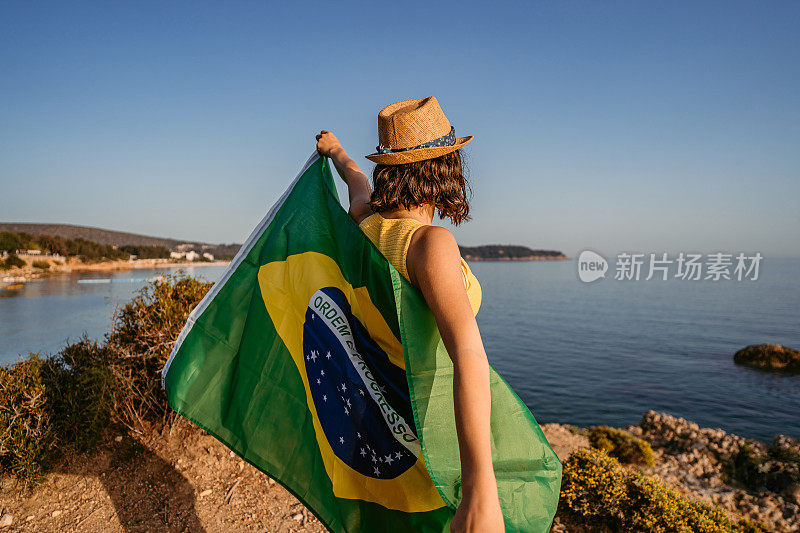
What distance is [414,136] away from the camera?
161 cm

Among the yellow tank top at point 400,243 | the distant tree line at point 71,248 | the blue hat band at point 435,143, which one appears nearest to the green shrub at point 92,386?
the yellow tank top at point 400,243

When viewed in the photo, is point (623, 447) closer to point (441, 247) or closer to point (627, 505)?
point (627, 505)

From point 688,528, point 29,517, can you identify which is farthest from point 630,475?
point 29,517

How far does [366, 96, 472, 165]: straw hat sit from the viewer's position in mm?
1607

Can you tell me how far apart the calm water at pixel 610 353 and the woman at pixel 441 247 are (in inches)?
107

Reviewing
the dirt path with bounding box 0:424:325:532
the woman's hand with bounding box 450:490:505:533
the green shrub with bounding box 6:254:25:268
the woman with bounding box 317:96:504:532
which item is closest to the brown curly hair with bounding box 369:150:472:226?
the woman with bounding box 317:96:504:532

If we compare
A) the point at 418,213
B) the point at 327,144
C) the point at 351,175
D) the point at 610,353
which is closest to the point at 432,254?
the point at 418,213

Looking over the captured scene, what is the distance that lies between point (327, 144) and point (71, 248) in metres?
35.7

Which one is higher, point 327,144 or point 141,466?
point 327,144

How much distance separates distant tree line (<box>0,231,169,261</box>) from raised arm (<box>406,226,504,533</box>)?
30.1 m

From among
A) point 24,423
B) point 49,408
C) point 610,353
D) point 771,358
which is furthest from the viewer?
point 610,353

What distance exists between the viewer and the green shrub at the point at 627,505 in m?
4.81

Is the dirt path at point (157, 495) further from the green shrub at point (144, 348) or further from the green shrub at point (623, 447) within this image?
the green shrub at point (623, 447)

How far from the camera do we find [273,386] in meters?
2.30
